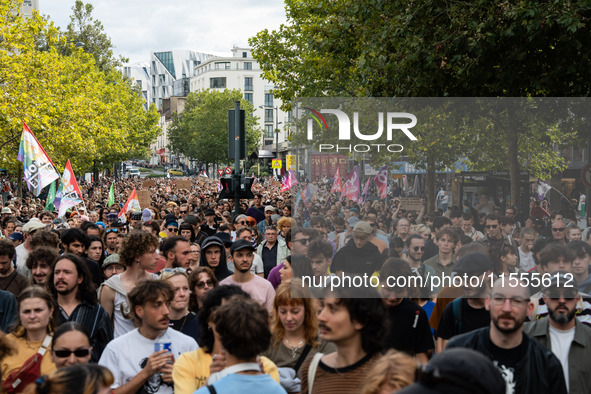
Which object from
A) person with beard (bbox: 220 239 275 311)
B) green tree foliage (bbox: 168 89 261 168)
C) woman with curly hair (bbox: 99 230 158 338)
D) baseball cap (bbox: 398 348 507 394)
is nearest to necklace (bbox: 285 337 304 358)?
woman with curly hair (bbox: 99 230 158 338)

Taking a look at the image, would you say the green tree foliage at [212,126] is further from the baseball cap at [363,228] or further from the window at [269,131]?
the baseball cap at [363,228]

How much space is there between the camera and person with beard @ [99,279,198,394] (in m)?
4.75

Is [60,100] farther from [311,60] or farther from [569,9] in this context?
[569,9]

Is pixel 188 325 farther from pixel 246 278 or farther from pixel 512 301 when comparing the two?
pixel 512 301

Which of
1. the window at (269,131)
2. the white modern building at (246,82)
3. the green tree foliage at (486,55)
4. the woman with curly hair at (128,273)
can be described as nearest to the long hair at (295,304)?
the woman with curly hair at (128,273)

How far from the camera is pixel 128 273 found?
265 inches

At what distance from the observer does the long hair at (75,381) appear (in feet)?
10.9

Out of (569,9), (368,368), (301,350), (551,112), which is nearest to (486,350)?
(368,368)

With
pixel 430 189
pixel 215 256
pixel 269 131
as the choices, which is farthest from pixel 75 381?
pixel 269 131

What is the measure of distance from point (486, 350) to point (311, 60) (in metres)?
19.2

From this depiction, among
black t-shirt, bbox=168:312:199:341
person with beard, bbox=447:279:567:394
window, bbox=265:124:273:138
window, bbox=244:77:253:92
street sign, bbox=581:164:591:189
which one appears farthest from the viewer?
window, bbox=244:77:253:92

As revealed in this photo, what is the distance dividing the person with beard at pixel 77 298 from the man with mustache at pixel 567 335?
2997mm

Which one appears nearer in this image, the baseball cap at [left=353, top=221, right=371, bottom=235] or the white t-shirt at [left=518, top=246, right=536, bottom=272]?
the baseball cap at [left=353, top=221, right=371, bottom=235]

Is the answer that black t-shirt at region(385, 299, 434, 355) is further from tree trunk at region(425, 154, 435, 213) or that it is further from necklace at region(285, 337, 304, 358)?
tree trunk at region(425, 154, 435, 213)
